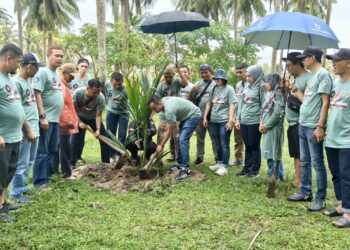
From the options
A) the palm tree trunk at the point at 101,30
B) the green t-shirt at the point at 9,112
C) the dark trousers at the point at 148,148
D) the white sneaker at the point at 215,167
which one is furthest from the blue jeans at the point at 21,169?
the palm tree trunk at the point at 101,30

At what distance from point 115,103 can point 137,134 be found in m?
1.07

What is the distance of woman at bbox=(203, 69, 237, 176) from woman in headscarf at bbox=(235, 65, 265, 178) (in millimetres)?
367

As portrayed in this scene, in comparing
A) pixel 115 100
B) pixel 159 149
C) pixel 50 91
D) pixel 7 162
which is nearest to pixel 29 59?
pixel 50 91

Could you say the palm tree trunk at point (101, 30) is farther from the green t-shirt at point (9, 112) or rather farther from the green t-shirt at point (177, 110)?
the green t-shirt at point (9, 112)

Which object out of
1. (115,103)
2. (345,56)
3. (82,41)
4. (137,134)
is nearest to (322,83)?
(345,56)

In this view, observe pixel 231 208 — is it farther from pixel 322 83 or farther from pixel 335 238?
pixel 322 83

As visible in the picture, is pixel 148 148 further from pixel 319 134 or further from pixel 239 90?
pixel 319 134

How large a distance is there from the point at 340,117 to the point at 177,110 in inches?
93.4

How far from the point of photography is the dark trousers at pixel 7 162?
3763mm

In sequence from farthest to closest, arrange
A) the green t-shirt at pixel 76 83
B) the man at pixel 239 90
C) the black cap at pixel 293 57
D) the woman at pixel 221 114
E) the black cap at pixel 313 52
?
the green t-shirt at pixel 76 83 < the man at pixel 239 90 < the woman at pixel 221 114 < the black cap at pixel 293 57 < the black cap at pixel 313 52

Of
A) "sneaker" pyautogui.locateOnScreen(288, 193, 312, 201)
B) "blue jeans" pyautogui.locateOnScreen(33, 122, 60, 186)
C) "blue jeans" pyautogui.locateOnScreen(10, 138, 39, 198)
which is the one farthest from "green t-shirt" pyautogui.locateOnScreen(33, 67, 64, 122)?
"sneaker" pyautogui.locateOnScreen(288, 193, 312, 201)

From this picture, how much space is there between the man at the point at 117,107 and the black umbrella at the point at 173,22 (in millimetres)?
1044

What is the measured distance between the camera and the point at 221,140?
21.3ft

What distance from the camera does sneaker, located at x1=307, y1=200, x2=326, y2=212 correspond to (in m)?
4.38
